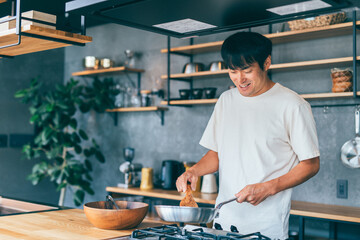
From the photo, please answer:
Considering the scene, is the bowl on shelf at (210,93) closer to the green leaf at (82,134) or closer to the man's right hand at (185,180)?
the green leaf at (82,134)

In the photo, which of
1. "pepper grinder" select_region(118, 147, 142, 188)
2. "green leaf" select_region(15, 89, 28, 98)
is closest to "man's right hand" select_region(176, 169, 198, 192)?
"pepper grinder" select_region(118, 147, 142, 188)

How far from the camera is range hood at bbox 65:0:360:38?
5.08ft

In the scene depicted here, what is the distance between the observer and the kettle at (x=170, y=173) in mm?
3974

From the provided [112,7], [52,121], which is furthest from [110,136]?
[112,7]

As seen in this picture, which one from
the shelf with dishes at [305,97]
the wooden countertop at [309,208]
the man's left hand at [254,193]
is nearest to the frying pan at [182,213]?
the man's left hand at [254,193]

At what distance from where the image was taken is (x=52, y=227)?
188 centimetres

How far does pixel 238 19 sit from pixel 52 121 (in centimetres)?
350

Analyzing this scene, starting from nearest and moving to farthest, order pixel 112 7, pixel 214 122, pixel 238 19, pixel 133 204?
pixel 112 7, pixel 238 19, pixel 133 204, pixel 214 122

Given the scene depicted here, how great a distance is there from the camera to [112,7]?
1667 millimetres

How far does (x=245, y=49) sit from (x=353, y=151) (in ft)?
5.93

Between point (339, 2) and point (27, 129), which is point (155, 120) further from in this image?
point (339, 2)

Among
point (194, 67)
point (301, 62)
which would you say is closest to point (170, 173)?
point (194, 67)

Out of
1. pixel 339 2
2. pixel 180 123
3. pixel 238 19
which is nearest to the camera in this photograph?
pixel 339 2

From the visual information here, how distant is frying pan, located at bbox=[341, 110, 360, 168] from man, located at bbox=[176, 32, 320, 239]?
146cm
